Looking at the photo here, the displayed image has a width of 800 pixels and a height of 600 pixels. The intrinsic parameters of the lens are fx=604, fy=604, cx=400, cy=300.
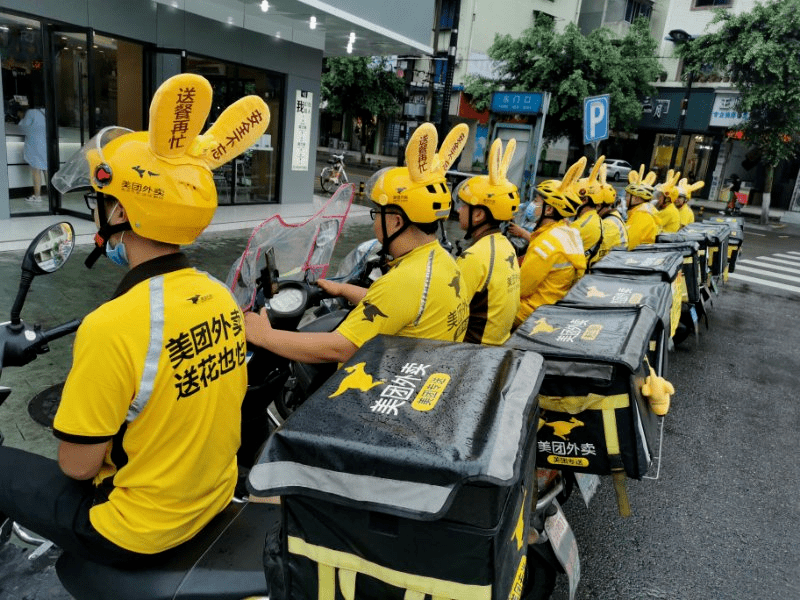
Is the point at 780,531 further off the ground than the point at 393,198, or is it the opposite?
the point at 393,198

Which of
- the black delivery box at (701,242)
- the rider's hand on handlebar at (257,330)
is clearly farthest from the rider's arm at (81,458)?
the black delivery box at (701,242)

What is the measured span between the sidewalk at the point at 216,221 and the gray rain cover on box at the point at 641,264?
4.83 metres

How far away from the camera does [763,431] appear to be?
527cm

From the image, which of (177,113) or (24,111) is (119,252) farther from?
(24,111)

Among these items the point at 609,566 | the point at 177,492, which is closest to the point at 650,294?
the point at 609,566

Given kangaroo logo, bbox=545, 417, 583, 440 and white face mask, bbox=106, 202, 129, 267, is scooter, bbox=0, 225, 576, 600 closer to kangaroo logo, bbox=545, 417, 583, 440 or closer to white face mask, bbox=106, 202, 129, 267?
white face mask, bbox=106, 202, 129, 267

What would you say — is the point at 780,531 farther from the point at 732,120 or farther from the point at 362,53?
the point at 732,120

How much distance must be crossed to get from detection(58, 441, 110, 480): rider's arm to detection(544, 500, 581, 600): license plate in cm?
170

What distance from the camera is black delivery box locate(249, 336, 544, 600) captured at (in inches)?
51.7

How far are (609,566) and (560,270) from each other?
2068mm

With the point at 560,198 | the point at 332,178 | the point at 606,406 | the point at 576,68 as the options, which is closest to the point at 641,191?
the point at 560,198

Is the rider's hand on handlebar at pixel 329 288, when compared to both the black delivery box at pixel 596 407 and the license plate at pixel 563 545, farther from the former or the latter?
the license plate at pixel 563 545

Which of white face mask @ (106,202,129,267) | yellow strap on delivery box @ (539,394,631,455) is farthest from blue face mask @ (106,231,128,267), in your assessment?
yellow strap on delivery box @ (539,394,631,455)

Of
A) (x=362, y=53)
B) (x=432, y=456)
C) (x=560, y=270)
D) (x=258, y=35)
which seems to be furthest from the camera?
(x=362, y=53)
